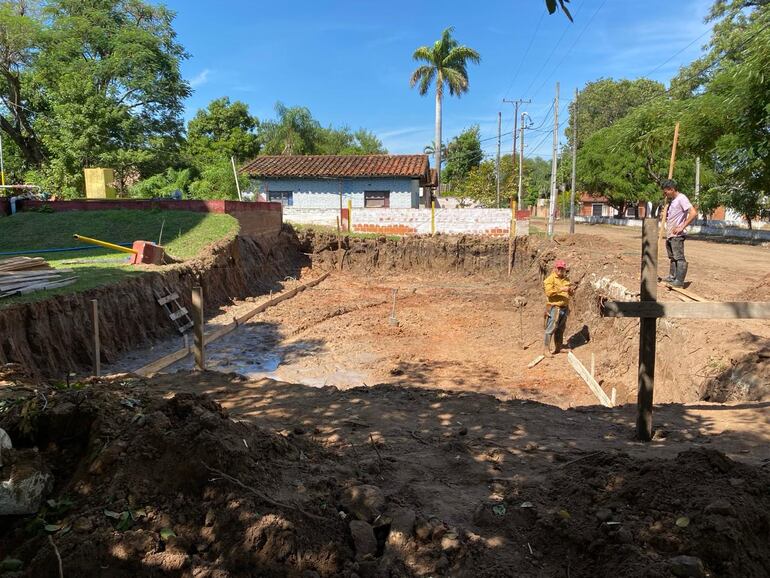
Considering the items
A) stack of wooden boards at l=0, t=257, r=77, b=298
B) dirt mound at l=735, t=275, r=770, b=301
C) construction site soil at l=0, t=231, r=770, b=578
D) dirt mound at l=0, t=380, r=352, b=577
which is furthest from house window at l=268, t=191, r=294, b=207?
dirt mound at l=0, t=380, r=352, b=577

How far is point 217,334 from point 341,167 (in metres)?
20.0

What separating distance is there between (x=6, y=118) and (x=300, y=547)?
1445 inches

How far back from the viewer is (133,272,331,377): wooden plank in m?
8.60

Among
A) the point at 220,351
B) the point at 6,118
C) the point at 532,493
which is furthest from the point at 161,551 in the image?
the point at 6,118

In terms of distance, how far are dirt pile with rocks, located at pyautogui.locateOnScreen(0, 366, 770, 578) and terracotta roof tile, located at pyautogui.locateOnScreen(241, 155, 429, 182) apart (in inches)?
1020

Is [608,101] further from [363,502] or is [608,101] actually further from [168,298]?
[363,502]

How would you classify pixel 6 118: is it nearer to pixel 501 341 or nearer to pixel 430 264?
pixel 430 264

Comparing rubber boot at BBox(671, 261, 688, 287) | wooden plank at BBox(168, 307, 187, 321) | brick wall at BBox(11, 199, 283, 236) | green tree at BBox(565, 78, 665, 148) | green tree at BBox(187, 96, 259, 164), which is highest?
green tree at BBox(565, 78, 665, 148)

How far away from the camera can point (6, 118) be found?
1176 inches

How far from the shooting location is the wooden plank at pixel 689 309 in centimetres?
424

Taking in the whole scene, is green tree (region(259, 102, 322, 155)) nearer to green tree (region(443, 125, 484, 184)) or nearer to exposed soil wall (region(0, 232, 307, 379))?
green tree (region(443, 125, 484, 184))

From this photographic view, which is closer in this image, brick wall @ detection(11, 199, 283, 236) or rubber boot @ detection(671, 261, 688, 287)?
rubber boot @ detection(671, 261, 688, 287)

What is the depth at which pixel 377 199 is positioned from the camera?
1158 inches

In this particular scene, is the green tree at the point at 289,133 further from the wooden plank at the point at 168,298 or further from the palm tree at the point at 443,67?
the wooden plank at the point at 168,298
